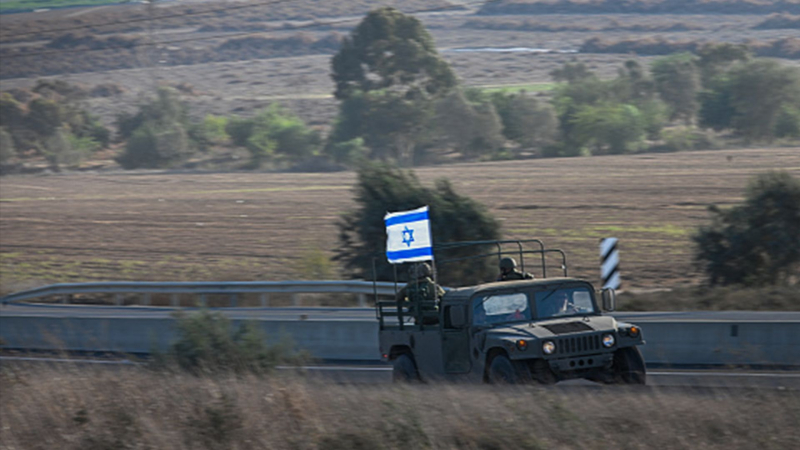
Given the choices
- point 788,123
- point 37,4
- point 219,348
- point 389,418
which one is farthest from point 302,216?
point 37,4

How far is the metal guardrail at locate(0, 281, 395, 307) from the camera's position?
19297mm

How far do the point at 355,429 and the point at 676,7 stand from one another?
92527mm

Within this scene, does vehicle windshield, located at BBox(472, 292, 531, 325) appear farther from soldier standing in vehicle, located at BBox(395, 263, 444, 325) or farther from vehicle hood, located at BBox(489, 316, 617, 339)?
soldier standing in vehicle, located at BBox(395, 263, 444, 325)

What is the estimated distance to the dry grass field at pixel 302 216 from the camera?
27422mm

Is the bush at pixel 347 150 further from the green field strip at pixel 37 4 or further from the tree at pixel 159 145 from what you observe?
the green field strip at pixel 37 4

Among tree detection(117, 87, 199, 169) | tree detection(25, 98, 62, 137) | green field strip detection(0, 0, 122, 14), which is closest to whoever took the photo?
tree detection(117, 87, 199, 169)

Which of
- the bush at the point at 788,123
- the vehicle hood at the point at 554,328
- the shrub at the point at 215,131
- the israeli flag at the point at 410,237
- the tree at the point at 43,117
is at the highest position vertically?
the israeli flag at the point at 410,237

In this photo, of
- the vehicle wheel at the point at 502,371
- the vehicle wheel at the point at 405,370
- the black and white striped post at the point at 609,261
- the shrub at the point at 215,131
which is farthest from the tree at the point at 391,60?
the vehicle wheel at the point at 502,371

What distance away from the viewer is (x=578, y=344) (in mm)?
9312

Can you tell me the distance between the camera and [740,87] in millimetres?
54438

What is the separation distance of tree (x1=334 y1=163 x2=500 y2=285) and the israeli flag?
32.3ft

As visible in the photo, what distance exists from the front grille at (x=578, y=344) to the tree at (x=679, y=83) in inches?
2219

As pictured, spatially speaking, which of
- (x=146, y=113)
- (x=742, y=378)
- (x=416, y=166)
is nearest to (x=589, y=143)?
(x=416, y=166)

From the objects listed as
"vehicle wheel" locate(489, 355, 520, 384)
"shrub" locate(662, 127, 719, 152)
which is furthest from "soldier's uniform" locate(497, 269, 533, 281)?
"shrub" locate(662, 127, 719, 152)
